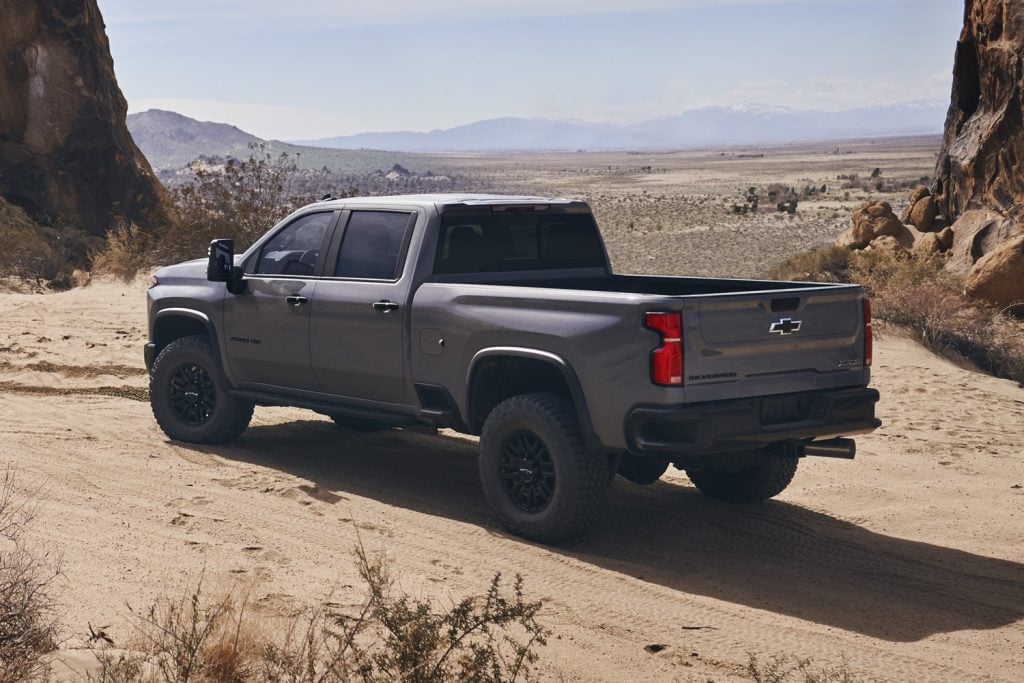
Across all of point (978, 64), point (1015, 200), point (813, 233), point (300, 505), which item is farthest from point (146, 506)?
point (813, 233)

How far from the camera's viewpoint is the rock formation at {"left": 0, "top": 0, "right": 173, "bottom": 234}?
24.2 metres

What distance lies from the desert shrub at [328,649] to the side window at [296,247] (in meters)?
3.57

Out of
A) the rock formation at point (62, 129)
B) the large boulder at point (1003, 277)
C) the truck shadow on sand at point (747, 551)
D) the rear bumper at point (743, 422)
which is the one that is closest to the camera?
the truck shadow on sand at point (747, 551)

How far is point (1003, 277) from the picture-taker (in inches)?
654

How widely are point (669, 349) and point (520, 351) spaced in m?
1.05

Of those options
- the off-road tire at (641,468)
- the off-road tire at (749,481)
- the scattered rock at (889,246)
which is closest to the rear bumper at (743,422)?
the off-road tire at (749,481)

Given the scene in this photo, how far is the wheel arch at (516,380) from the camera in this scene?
7008 millimetres

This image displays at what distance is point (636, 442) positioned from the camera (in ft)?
22.1

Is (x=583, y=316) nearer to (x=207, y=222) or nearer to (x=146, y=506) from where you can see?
(x=146, y=506)

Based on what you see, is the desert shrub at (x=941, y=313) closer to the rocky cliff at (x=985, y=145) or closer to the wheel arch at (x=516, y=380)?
the rocky cliff at (x=985, y=145)

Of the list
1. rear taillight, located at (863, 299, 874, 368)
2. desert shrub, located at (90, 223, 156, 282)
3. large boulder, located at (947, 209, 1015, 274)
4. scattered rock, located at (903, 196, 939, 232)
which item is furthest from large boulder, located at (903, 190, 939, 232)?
rear taillight, located at (863, 299, 874, 368)

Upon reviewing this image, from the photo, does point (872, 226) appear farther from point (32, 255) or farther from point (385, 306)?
point (385, 306)

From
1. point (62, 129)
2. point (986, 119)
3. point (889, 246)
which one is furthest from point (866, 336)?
point (62, 129)

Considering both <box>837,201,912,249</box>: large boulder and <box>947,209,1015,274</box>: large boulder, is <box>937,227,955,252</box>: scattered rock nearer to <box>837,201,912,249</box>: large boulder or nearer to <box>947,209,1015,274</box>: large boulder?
<box>947,209,1015,274</box>: large boulder
